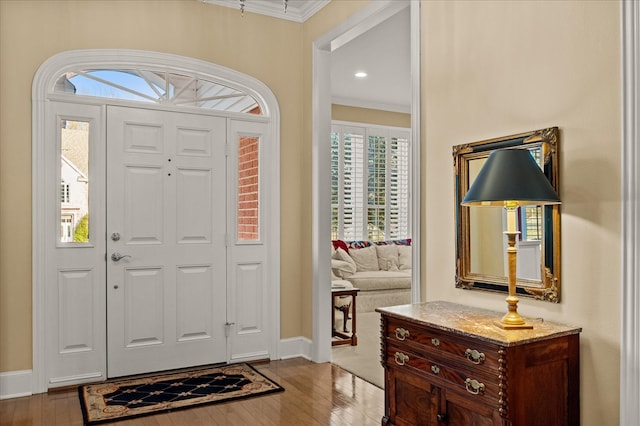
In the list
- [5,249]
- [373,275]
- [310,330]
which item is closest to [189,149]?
[5,249]

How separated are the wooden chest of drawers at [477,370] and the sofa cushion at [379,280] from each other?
162 inches

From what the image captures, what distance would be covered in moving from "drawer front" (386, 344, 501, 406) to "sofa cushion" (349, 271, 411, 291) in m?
4.08

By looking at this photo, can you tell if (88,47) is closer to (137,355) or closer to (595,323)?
(137,355)

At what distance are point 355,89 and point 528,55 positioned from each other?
465cm

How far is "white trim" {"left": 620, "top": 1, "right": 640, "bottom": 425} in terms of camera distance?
207 centimetres

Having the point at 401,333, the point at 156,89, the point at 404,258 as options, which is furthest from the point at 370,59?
the point at 401,333

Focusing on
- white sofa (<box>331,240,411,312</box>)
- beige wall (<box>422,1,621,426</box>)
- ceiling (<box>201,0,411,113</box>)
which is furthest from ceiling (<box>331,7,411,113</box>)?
white sofa (<box>331,240,411,312</box>)

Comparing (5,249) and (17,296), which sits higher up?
(5,249)

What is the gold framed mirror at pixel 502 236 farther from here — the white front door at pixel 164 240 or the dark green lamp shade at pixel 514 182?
the white front door at pixel 164 240

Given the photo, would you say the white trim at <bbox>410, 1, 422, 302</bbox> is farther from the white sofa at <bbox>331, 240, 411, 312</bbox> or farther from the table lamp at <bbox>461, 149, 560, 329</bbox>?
the white sofa at <bbox>331, 240, 411, 312</bbox>

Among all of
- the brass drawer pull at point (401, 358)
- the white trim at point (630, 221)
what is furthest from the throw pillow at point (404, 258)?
the white trim at point (630, 221)

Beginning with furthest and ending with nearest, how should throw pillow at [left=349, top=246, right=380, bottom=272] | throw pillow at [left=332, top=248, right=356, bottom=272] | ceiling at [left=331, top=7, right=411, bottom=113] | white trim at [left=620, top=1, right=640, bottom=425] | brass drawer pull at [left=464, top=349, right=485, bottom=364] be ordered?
throw pillow at [left=349, top=246, right=380, bottom=272] < throw pillow at [left=332, top=248, right=356, bottom=272] < ceiling at [left=331, top=7, right=411, bottom=113] < brass drawer pull at [left=464, top=349, right=485, bottom=364] < white trim at [left=620, top=1, right=640, bottom=425]

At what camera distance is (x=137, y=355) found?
4027 mm

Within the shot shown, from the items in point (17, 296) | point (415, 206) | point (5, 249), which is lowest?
point (17, 296)
